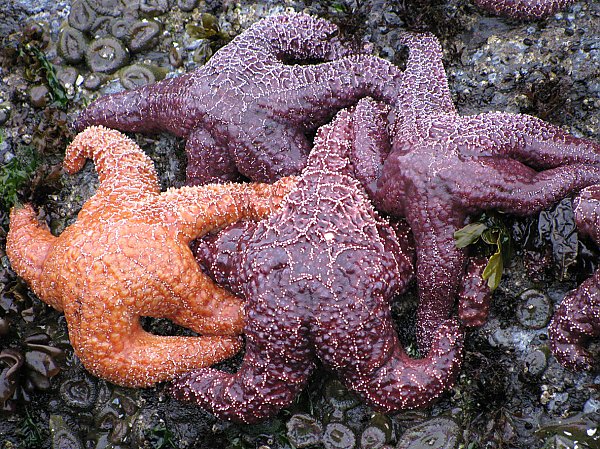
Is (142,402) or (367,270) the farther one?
(142,402)

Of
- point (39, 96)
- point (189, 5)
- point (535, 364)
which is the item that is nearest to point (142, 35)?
point (189, 5)

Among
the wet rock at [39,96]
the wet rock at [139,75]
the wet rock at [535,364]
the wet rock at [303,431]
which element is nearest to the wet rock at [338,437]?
the wet rock at [303,431]

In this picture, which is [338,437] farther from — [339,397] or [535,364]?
[535,364]

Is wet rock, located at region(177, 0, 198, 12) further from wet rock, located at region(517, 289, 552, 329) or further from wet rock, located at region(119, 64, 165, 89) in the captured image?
wet rock, located at region(517, 289, 552, 329)

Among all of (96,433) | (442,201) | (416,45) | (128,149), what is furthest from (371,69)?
(96,433)

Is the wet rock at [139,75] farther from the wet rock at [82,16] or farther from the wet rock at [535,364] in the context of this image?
the wet rock at [535,364]

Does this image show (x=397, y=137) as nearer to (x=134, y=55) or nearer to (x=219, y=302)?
(x=219, y=302)

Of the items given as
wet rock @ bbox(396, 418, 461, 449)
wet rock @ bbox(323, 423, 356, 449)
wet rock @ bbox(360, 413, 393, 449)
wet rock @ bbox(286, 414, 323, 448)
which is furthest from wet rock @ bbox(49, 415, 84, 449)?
wet rock @ bbox(396, 418, 461, 449)
